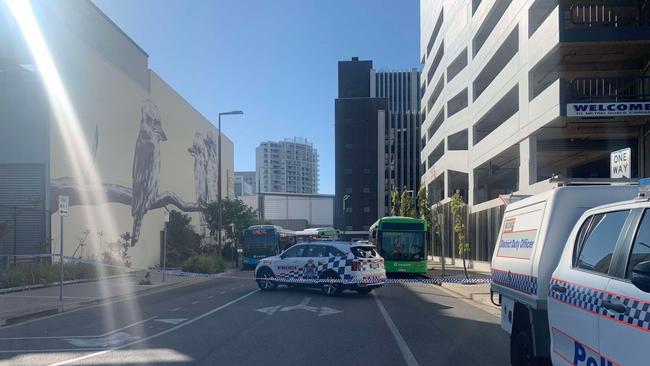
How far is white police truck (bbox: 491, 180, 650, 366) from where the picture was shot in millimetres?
3656

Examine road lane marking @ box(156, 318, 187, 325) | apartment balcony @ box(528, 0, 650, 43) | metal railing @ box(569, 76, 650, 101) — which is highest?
apartment balcony @ box(528, 0, 650, 43)

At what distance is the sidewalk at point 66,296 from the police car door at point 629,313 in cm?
1197

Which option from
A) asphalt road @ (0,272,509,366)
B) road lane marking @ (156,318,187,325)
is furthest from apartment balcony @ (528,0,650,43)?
road lane marking @ (156,318,187,325)

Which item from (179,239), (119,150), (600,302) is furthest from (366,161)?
(600,302)

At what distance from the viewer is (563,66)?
24141 millimetres

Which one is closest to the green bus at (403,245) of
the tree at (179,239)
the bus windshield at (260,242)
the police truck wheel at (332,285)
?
the police truck wheel at (332,285)

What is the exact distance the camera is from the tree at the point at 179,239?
37844mm

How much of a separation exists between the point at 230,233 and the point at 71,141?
17.1 metres

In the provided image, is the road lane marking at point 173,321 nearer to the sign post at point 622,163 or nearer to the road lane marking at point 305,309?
the road lane marking at point 305,309

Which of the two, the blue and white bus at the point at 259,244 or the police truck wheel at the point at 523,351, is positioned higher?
the police truck wheel at the point at 523,351

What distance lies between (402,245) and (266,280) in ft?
30.4

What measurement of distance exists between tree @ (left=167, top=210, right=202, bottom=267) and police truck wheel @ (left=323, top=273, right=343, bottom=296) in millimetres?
22509

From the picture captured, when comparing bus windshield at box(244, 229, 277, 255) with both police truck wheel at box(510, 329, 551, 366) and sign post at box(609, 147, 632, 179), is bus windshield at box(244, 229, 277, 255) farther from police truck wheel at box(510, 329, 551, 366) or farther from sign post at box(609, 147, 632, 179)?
police truck wheel at box(510, 329, 551, 366)

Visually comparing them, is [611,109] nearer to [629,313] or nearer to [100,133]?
[629,313]
